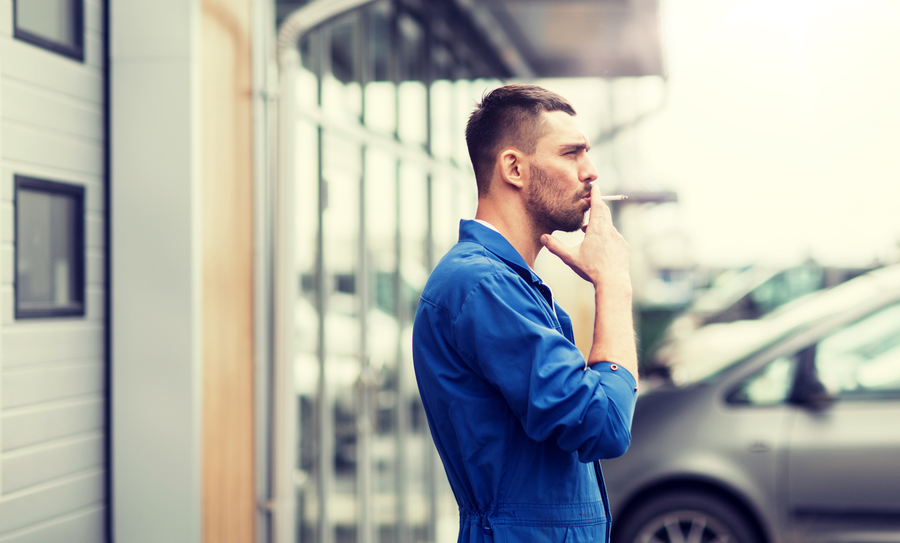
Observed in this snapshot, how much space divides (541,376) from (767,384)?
3.52 metres

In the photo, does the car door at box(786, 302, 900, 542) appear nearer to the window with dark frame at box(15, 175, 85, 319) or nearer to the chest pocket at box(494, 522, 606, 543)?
the chest pocket at box(494, 522, 606, 543)

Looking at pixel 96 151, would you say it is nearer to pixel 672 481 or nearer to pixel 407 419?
pixel 407 419

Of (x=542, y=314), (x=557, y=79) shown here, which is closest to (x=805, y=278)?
(x=557, y=79)

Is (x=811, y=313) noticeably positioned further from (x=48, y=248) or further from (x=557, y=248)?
(x=48, y=248)

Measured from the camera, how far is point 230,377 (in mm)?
3205

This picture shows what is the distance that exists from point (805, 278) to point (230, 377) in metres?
15.5

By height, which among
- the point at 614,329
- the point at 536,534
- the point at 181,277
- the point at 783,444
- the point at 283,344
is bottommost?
the point at 783,444

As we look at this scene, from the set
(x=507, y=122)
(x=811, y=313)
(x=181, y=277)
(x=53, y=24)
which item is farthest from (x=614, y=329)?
(x=811, y=313)

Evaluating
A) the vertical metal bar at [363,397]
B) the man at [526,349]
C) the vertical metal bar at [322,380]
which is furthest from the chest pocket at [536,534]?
the vertical metal bar at [363,397]

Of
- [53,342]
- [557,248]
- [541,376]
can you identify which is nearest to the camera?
[541,376]

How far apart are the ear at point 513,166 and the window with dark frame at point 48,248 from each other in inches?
60.0

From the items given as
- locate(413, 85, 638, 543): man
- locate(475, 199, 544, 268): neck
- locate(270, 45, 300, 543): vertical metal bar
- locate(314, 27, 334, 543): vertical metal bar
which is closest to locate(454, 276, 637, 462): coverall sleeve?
locate(413, 85, 638, 543): man

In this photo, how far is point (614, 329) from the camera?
1.60 metres

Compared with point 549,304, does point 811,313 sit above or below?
below
